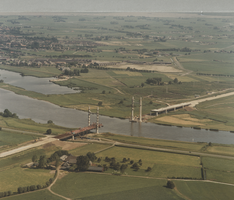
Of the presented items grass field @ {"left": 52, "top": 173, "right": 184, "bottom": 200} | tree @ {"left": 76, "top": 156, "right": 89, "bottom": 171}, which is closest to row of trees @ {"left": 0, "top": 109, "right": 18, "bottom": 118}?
tree @ {"left": 76, "top": 156, "right": 89, "bottom": 171}

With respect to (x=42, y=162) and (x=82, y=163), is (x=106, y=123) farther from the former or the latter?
(x=42, y=162)

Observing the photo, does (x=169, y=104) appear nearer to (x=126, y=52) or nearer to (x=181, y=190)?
(x=181, y=190)

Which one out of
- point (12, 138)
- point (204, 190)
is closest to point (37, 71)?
point (12, 138)

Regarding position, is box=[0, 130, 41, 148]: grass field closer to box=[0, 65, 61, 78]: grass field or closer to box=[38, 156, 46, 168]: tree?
box=[38, 156, 46, 168]: tree

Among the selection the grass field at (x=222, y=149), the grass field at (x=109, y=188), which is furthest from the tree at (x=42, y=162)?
the grass field at (x=222, y=149)

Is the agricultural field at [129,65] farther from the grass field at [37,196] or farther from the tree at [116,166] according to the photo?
the grass field at [37,196]

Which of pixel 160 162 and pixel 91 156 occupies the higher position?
pixel 91 156
